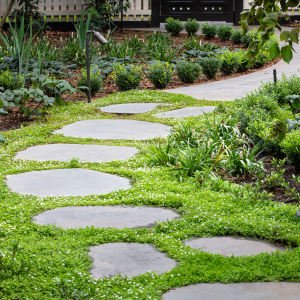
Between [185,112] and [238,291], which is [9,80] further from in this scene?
[238,291]

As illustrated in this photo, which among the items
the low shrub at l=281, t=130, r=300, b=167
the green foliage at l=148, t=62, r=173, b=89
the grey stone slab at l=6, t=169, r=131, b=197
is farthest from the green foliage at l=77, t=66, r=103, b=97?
the low shrub at l=281, t=130, r=300, b=167

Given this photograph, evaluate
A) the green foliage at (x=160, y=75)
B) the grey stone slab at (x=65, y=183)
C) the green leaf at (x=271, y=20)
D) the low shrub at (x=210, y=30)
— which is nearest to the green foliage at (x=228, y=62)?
the green foliage at (x=160, y=75)

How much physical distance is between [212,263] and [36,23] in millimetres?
13581

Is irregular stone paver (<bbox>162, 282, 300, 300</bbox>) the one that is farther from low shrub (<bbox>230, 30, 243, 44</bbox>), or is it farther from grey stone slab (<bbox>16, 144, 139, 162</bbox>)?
low shrub (<bbox>230, 30, 243, 44</bbox>)

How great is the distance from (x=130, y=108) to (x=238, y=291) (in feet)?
18.1

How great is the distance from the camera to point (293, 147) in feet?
12.7

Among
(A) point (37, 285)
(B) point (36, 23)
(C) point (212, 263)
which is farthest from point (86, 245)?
(B) point (36, 23)

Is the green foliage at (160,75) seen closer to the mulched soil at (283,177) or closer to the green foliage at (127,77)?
the green foliage at (127,77)

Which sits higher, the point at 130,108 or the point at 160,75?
the point at 160,75

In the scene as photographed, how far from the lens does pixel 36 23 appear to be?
14.2 metres

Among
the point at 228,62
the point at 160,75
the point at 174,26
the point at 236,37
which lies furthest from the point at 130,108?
the point at 174,26

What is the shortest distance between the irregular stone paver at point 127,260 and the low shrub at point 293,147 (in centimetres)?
198

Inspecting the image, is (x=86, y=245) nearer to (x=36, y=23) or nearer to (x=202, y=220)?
(x=202, y=220)

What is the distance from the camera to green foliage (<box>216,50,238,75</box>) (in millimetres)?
10231
